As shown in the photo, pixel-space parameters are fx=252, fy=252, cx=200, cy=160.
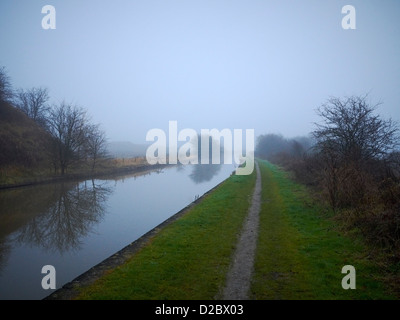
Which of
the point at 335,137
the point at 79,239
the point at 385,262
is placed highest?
the point at 335,137

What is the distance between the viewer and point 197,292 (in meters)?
5.81

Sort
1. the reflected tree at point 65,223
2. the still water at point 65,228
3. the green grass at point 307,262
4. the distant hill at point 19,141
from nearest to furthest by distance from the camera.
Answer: the green grass at point 307,262, the still water at point 65,228, the reflected tree at point 65,223, the distant hill at point 19,141

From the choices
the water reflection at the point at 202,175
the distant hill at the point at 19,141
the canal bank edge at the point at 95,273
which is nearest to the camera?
the canal bank edge at the point at 95,273

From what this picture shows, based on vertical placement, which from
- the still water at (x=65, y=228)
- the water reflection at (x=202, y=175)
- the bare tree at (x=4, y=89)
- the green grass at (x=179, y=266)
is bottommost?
the still water at (x=65, y=228)

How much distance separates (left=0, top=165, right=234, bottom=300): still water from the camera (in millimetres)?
7713

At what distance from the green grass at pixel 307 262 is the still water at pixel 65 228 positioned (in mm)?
5533

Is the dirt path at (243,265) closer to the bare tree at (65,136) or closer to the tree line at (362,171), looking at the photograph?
the tree line at (362,171)

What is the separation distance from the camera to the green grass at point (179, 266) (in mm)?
5820

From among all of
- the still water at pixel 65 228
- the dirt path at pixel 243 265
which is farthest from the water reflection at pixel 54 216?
the dirt path at pixel 243 265

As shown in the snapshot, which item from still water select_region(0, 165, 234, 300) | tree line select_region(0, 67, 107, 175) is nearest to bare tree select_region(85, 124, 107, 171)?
tree line select_region(0, 67, 107, 175)

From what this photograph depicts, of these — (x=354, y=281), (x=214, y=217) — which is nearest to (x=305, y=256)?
(x=354, y=281)
